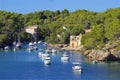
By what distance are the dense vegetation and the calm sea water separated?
9003mm

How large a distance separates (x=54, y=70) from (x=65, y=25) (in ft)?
179

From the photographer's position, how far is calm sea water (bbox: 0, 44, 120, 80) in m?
58.6

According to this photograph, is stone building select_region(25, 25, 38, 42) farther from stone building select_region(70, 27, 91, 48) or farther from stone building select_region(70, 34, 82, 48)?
stone building select_region(70, 34, 82, 48)

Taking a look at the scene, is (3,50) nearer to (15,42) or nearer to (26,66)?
(15,42)

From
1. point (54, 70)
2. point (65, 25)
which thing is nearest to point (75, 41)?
point (65, 25)

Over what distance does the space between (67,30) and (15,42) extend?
33.0ft

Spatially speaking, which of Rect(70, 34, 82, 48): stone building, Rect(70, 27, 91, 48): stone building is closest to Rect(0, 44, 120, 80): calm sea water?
Rect(70, 27, 91, 48): stone building

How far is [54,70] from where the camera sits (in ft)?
212

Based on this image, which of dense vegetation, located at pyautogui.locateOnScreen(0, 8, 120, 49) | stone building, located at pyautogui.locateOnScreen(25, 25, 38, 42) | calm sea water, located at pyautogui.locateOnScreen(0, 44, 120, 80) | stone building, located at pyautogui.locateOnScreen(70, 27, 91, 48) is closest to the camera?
calm sea water, located at pyautogui.locateOnScreen(0, 44, 120, 80)

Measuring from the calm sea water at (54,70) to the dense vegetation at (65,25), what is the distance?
9003 mm

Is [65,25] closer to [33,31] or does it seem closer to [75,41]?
[33,31]

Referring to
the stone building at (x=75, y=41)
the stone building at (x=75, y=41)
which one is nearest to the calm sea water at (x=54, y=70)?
the stone building at (x=75, y=41)

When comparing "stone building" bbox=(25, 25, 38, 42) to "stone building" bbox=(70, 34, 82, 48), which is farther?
"stone building" bbox=(25, 25, 38, 42)

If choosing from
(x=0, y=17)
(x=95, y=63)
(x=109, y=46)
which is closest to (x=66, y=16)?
(x=0, y=17)
